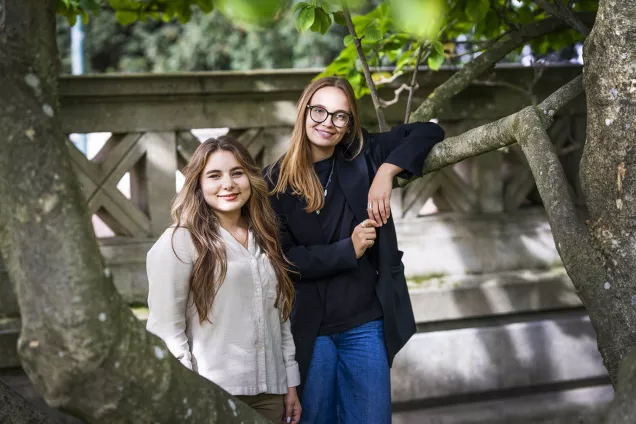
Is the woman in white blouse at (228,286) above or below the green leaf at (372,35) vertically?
below

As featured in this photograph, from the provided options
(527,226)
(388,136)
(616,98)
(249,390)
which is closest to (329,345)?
(249,390)

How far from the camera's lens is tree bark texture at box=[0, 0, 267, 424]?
1.58m

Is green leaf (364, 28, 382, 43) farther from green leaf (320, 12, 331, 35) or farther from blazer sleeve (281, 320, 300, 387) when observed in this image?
blazer sleeve (281, 320, 300, 387)

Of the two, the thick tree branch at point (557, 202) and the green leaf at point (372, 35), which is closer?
the thick tree branch at point (557, 202)

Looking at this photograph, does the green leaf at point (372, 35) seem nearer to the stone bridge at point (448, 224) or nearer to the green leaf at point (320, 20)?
the green leaf at point (320, 20)

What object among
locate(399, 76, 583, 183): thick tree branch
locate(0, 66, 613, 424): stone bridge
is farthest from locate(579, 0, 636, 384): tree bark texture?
locate(0, 66, 613, 424): stone bridge

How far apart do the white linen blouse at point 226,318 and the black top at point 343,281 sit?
0.29 meters

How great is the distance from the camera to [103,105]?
4.42 m

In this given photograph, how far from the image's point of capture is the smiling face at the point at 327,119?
3.11 metres

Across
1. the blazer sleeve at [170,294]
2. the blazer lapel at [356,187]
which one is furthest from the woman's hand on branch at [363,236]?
the blazer sleeve at [170,294]

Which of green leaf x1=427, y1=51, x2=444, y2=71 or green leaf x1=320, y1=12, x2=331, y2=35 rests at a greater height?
green leaf x1=320, y1=12, x2=331, y2=35

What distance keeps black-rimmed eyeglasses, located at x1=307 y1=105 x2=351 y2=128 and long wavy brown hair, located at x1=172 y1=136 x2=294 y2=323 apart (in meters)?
0.31

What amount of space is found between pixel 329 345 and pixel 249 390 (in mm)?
438

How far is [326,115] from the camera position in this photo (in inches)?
122
